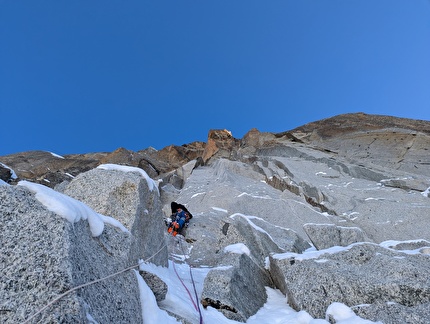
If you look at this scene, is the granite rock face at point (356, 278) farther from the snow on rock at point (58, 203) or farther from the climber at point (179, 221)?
the climber at point (179, 221)

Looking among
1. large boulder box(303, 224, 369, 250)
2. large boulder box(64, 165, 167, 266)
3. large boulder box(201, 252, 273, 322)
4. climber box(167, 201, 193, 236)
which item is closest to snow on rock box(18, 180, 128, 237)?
large boulder box(64, 165, 167, 266)

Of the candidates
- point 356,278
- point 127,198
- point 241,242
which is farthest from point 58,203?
point 241,242

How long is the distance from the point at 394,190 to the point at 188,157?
34.4 metres

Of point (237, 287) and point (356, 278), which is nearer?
point (356, 278)

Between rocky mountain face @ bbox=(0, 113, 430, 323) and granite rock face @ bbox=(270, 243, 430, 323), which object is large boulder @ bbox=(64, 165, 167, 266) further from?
granite rock face @ bbox=(270, 243, 430, 323)

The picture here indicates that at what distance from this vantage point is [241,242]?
1323 centimetres

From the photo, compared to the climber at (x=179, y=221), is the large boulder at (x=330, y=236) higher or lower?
lower

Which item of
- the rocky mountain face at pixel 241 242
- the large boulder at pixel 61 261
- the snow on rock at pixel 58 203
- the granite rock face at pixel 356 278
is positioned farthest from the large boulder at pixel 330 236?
the snow on rock at pixel 58 203

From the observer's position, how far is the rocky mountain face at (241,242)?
464cm

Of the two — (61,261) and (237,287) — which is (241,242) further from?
(61,261)

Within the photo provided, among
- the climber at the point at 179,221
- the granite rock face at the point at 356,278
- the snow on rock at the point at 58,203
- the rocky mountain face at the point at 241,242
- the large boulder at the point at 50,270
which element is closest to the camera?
the large boulder at the point at 50,270

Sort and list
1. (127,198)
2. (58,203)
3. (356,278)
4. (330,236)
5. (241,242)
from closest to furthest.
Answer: (58,203) → (356,278) → (127,198) → (241,242) → (330,236)

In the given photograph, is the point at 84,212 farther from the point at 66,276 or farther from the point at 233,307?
the point at 233,307

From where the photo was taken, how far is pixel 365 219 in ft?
77.6
